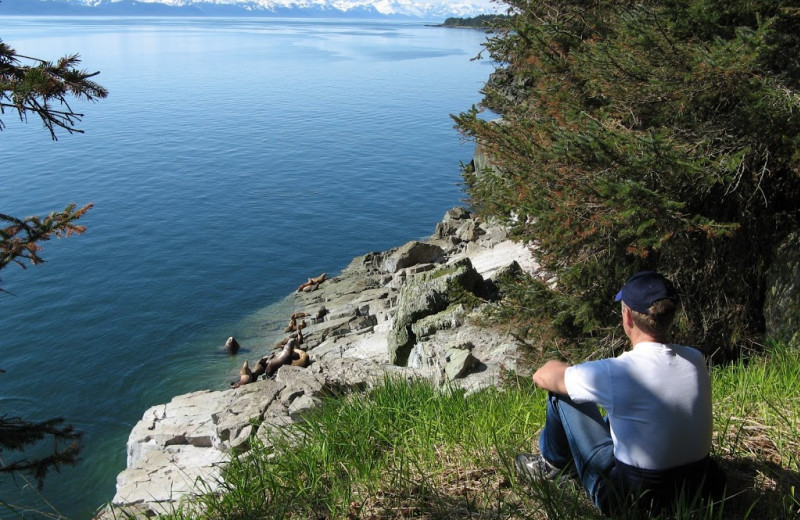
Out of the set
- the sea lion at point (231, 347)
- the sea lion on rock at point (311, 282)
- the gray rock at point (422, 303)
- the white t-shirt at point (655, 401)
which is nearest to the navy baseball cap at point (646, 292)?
the white t-shirt at point (655, 401)

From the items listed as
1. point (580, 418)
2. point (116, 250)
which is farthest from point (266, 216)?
point (580, 418)

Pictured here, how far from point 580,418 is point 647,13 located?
6.01 metres

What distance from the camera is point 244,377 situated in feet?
53.6

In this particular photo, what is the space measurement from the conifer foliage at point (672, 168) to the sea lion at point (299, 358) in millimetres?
8980

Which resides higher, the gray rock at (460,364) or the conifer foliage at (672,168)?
the conifer foliage at (672,168)

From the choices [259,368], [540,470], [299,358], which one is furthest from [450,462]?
[259,368]

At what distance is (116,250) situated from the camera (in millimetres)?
25844

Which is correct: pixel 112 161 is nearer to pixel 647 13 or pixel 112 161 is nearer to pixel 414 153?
pixel 414 153

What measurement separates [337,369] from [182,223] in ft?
64.8

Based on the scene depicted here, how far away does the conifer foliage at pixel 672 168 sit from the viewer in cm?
667

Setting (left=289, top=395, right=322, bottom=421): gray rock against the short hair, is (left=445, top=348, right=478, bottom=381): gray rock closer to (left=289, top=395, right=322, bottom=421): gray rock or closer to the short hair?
(left=289, top=395, right=322, bottom=421): gray rock

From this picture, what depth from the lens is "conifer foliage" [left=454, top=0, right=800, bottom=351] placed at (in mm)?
6672

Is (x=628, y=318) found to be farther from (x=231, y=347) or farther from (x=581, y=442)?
(x=231, y=347)

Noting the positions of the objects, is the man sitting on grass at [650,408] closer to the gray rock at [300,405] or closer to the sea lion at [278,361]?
the gray rock at [300,405]
